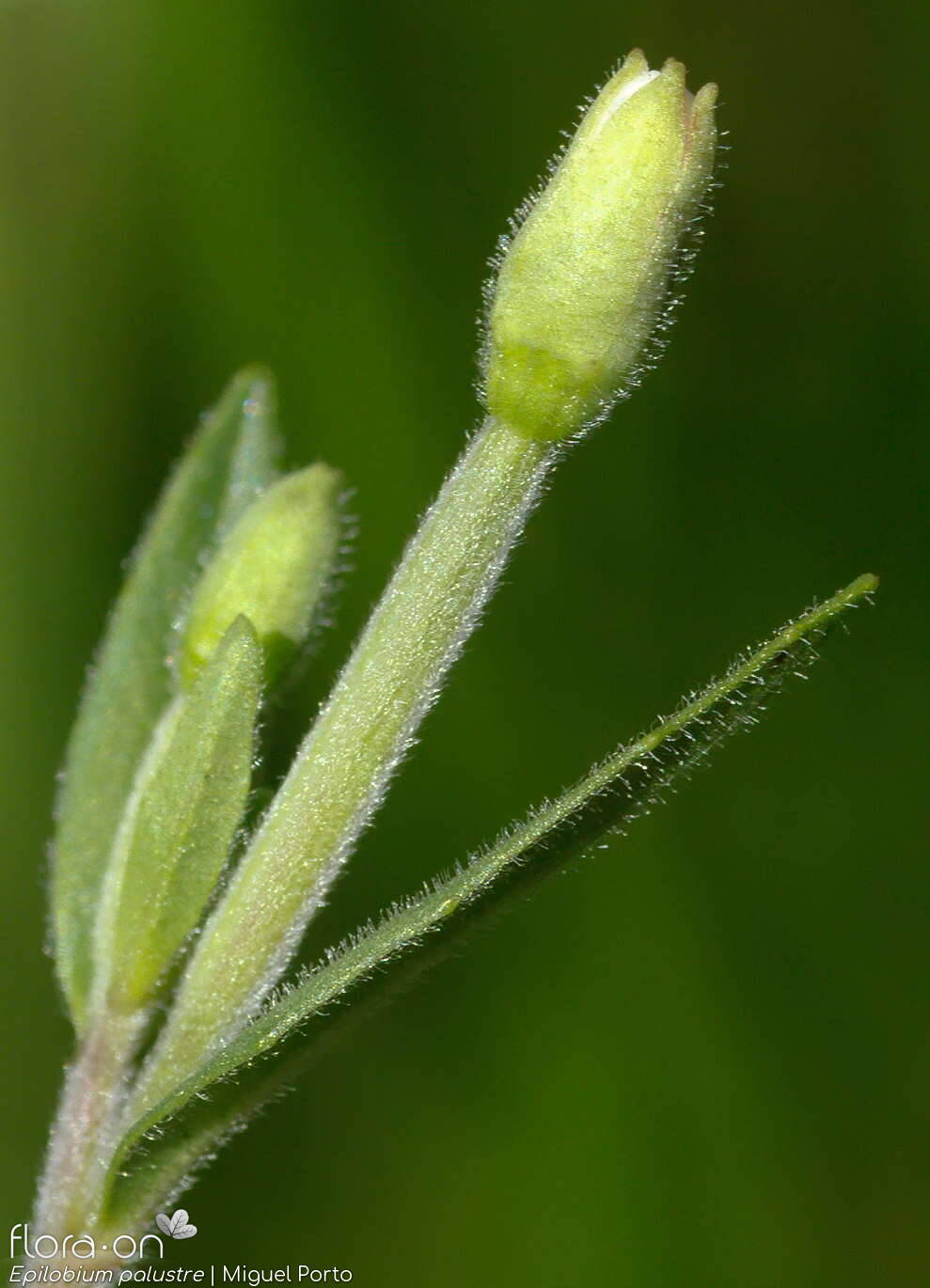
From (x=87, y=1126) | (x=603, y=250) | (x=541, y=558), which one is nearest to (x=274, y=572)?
(x=603, y=250)

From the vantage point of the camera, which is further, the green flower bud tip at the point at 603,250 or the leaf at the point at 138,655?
the leaf at the point at 138,655

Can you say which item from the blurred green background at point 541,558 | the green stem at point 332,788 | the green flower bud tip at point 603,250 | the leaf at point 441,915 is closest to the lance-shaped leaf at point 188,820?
the green stem at point 332,788

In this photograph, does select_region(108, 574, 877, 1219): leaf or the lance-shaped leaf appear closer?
select_region(108, 574, 877, 1219): leaf

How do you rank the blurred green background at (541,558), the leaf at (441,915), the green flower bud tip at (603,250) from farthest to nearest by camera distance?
1. the blurred green background at (541,558)
2. the green flower bud tip at (603,250)
3. the leaf at (441,915)

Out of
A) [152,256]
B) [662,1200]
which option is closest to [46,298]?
[152,256]

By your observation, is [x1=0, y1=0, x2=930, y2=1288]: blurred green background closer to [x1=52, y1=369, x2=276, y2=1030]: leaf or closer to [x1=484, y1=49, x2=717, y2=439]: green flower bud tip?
[x1=52, y1=369, x2=276, y2=1030]: leaf

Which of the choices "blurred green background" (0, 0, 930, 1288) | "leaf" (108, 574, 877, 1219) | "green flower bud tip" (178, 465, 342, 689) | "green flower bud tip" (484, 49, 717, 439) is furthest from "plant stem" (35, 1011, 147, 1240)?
"blurred green background" (0, 0, 930, 1288)

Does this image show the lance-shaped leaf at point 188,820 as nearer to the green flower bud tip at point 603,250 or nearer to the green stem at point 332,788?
the green stem at point 332,788
